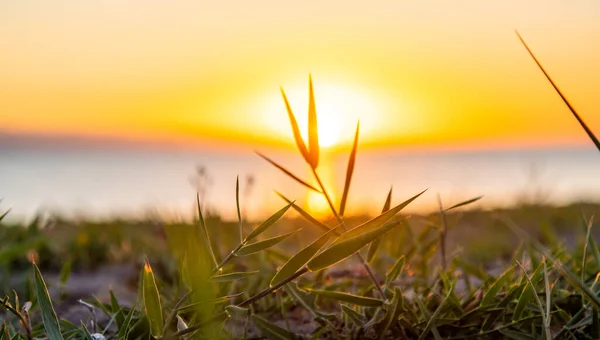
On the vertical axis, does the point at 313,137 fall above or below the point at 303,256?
above

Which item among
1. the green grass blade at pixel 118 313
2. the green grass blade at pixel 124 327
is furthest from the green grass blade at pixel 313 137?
the green grass blade at pixel 118 313

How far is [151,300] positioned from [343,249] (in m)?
0.31

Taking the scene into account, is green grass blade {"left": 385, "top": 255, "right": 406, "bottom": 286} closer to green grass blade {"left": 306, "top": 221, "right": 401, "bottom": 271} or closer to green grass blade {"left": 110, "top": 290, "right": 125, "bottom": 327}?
green grass blade {"left": 306, "top": 221, "right": 401, "bottom": 271}

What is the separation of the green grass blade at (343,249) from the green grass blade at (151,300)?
24 centimetres

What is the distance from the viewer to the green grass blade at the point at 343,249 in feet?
2.90

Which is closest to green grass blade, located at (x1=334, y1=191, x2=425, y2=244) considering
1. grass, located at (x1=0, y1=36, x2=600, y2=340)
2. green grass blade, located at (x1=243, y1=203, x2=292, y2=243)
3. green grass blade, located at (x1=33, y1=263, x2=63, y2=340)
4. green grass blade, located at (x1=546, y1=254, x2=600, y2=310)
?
grass, located at (x1=0, y1=36, x2=600, y2=340)

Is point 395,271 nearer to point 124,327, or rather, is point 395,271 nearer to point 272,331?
point 272,331

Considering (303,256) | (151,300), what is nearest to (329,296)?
(303,256)

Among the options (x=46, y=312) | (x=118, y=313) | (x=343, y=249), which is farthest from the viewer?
(x=118, y=313)

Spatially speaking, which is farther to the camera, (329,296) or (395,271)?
(395,271)

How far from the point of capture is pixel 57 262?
2641 millimetres

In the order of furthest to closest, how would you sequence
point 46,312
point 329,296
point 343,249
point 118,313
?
point 118,313 → point 329,296 → point 46,312 → point 343,249

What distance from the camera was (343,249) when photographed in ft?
2.96

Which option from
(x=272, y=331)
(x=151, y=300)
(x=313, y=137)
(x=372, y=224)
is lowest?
(x=272, y=331)
